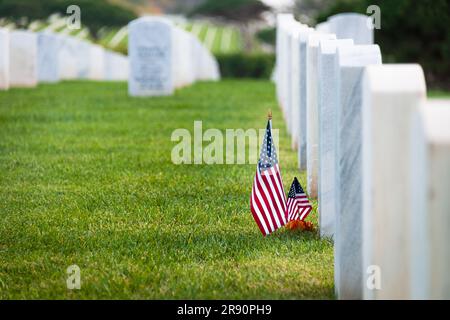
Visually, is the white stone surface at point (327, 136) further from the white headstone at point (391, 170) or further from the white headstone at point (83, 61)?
the white headstone at point (83, 61)

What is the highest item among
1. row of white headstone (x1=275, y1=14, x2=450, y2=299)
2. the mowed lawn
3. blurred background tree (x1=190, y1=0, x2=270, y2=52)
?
blurred background tree (x1=190, y1=0, x2=270, y2=52)

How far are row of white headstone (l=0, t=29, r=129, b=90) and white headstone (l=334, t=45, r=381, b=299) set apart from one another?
15.8 meters

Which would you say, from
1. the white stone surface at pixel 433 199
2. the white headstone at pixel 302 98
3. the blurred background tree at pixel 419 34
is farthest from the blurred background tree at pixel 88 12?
the white stone surface at pixel 433 199

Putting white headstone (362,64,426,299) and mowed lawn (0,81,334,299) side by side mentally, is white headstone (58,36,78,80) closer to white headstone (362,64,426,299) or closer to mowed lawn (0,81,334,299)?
mowed lawn (0,81,334,299)

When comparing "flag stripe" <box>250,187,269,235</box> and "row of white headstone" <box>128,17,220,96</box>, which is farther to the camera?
"row of white headstone" <box>128,17,220,96</box>

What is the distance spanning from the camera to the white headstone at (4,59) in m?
20.0

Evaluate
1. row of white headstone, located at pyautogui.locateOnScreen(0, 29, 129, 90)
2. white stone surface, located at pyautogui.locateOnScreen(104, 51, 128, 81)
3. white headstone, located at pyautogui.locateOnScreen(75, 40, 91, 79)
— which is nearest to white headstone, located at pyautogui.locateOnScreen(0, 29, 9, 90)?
row of white headstone, located at pyautogui.locateOnScreen(0, 29, 129, 90)

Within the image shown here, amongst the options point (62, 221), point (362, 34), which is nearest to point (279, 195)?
point (62, 221)

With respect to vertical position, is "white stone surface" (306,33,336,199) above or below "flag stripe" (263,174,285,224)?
above

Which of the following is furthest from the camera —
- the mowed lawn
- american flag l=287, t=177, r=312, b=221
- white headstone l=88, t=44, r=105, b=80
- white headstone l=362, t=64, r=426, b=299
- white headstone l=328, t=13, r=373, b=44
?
white headstone l=88, t=44, r=105, b=80

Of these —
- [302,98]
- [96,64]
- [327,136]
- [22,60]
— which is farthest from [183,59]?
[327,136]

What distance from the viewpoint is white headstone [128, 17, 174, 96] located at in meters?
19.7
